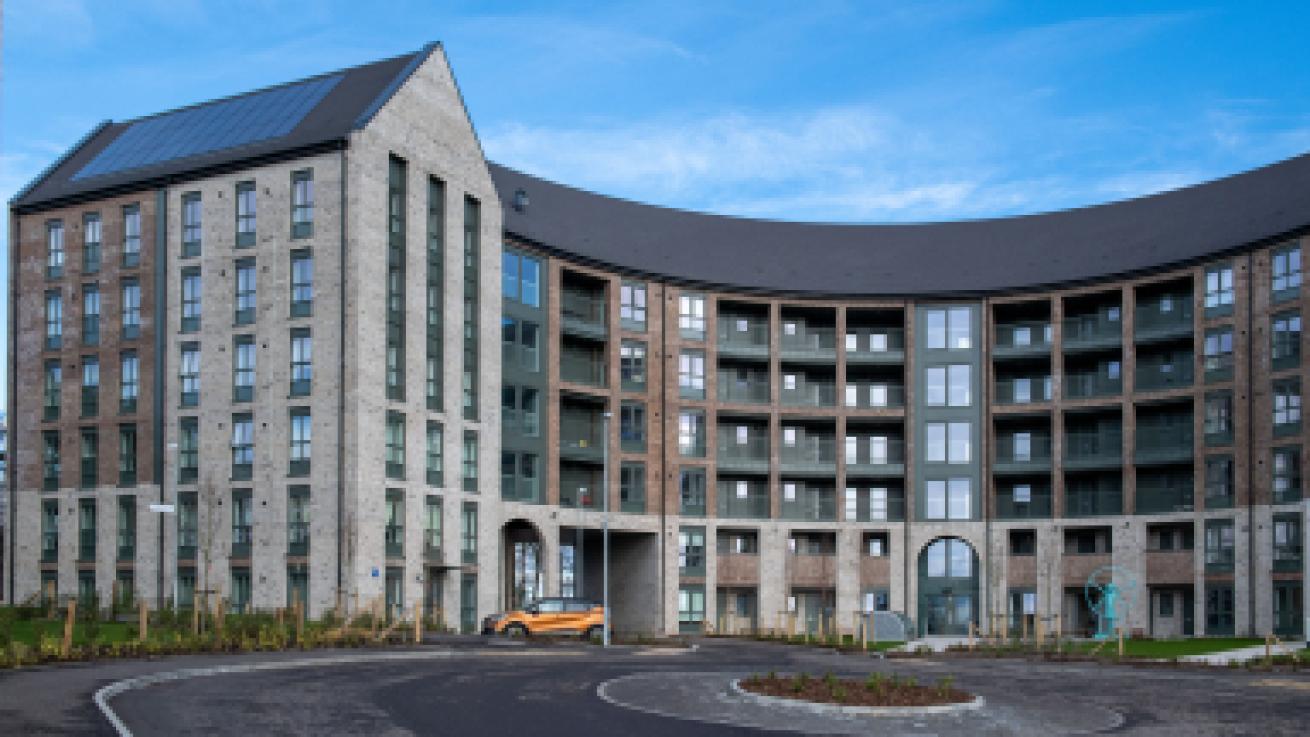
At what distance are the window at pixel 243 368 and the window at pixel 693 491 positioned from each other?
75.3ft

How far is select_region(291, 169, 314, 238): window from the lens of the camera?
5319cm

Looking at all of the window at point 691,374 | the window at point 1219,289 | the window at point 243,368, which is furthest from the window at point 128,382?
the window at point 1219,289

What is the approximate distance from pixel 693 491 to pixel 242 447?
2387cm

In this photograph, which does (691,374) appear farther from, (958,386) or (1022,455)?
(1022,455)

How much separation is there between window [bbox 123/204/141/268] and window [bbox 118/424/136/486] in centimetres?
628

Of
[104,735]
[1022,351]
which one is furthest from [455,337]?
[104,735]

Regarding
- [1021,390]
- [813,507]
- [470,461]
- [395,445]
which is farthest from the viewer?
[813,507]

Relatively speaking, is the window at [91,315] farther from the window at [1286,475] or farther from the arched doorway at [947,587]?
the window at [1286,475]

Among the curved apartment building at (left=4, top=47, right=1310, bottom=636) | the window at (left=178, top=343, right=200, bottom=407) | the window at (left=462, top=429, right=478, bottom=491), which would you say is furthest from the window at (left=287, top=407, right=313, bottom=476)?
the window at (left=462, top=429, right=478, bottom=491)

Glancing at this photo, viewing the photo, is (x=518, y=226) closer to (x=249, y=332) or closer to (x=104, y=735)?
(x=249, y=332)

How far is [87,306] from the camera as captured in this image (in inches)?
2302

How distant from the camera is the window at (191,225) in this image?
55.6 meters

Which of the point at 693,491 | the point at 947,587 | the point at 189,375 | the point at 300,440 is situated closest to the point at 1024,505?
the point at 947,587

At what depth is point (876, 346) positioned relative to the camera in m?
73.4
